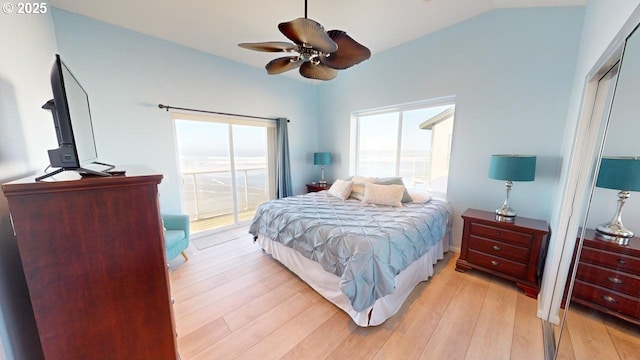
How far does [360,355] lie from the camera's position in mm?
1454

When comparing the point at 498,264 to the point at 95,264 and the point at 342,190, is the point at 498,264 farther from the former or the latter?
the point at 95,264

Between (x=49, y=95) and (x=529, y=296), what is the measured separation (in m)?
4.32

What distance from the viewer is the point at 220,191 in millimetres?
3936

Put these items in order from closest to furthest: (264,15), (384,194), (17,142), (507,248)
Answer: (17,142)
(507,248)
(264,15)
(384,194)

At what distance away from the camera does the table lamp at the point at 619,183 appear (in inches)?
47.3

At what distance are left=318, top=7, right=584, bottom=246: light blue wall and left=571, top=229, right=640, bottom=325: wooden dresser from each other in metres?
0.81

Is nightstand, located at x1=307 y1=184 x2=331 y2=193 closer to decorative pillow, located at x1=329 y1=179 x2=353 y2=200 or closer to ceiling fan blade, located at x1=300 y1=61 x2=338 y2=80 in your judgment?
decorative pillow, located at x1=329 y1=179 x2=353 y2=200

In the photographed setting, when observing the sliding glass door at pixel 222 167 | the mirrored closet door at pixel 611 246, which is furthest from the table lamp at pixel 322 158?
the mirrored closet door at pixel 611 246

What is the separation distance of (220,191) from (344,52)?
10.8ft

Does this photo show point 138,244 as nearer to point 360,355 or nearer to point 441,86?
point 360,355

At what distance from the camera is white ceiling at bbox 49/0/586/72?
2.12m

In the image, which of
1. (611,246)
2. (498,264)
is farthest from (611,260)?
(498,264)

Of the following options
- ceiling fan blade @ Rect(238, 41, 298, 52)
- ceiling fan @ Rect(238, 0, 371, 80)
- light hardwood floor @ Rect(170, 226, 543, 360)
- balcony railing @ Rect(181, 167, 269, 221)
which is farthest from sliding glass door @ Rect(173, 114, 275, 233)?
ceiling fan blade @ Rect(238, 41, 298, 52)

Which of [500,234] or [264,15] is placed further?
Result: [264,15]
